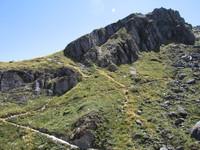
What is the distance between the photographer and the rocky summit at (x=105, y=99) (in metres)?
40.2

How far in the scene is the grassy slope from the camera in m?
39.6

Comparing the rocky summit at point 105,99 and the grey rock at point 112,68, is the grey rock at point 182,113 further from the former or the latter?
the grey rock at point 112,68

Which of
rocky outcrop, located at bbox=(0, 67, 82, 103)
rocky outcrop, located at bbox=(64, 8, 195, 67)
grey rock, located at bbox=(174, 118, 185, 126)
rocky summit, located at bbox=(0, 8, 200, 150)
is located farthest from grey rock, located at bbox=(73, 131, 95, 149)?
rocky outcrop, located at bbox=(64, 8, 195, 67)

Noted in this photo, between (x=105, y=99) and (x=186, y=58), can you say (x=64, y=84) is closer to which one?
(x=105, y=99)

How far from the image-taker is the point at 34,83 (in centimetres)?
A: 7212

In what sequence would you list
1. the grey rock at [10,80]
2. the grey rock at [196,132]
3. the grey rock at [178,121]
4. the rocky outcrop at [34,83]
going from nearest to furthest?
the grey rock at [196,132] → the grey rock at [178,121] → the rocky outcrop at [34,83] → the grey rock at [10,80]

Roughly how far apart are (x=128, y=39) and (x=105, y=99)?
214ft

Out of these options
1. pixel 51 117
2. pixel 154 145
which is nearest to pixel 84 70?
pixel 51 117

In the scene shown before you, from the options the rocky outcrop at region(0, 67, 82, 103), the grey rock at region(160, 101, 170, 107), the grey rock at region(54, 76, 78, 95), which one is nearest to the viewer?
the grey rock at region(160, 101, 170, 107)

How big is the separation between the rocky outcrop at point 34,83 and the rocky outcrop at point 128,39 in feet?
76.5

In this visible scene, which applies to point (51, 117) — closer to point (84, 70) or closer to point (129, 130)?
point (129, 130)

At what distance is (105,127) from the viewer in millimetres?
44125

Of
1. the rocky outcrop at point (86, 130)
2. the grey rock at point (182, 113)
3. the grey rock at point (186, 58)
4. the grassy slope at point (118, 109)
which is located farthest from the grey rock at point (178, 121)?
the grey rock at point (186, 58)

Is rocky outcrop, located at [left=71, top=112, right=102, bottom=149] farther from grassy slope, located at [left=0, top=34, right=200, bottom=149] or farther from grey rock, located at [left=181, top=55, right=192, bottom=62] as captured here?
grey rock, located at [left=181, top=55, right=192, bottom=62]
